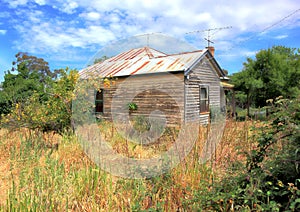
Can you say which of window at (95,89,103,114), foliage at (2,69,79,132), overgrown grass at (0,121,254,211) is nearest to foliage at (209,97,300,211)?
overgrown grass at (0,121,254,211)

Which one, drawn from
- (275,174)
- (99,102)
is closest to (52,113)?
(275,174)

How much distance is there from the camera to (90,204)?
2.25 m

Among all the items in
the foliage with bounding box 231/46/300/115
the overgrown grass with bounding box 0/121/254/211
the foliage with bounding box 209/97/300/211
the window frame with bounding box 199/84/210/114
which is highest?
the foliage with bounding box 231/46/300/115

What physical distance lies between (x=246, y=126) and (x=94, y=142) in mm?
2610

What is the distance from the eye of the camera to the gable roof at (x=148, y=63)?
948 centimetres

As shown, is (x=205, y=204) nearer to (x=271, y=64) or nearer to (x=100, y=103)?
(x=100, y=103)

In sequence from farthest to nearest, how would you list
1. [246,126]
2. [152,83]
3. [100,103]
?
[100,103]
[152,83]
[246,126]

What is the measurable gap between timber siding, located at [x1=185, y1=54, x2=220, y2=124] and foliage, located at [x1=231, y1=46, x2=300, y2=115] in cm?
220

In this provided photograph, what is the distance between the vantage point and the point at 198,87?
10.6 m

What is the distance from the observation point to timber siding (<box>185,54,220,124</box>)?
9.75 metres

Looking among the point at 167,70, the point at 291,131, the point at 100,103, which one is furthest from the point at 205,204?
the point at 100,103

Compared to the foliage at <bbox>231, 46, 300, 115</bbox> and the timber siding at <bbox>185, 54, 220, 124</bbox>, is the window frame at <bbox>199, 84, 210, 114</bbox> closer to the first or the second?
the timber siding at <bbox>185, 54, 220, 124</bbox>

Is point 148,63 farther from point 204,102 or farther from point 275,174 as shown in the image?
point 275,174

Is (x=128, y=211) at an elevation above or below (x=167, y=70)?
below
